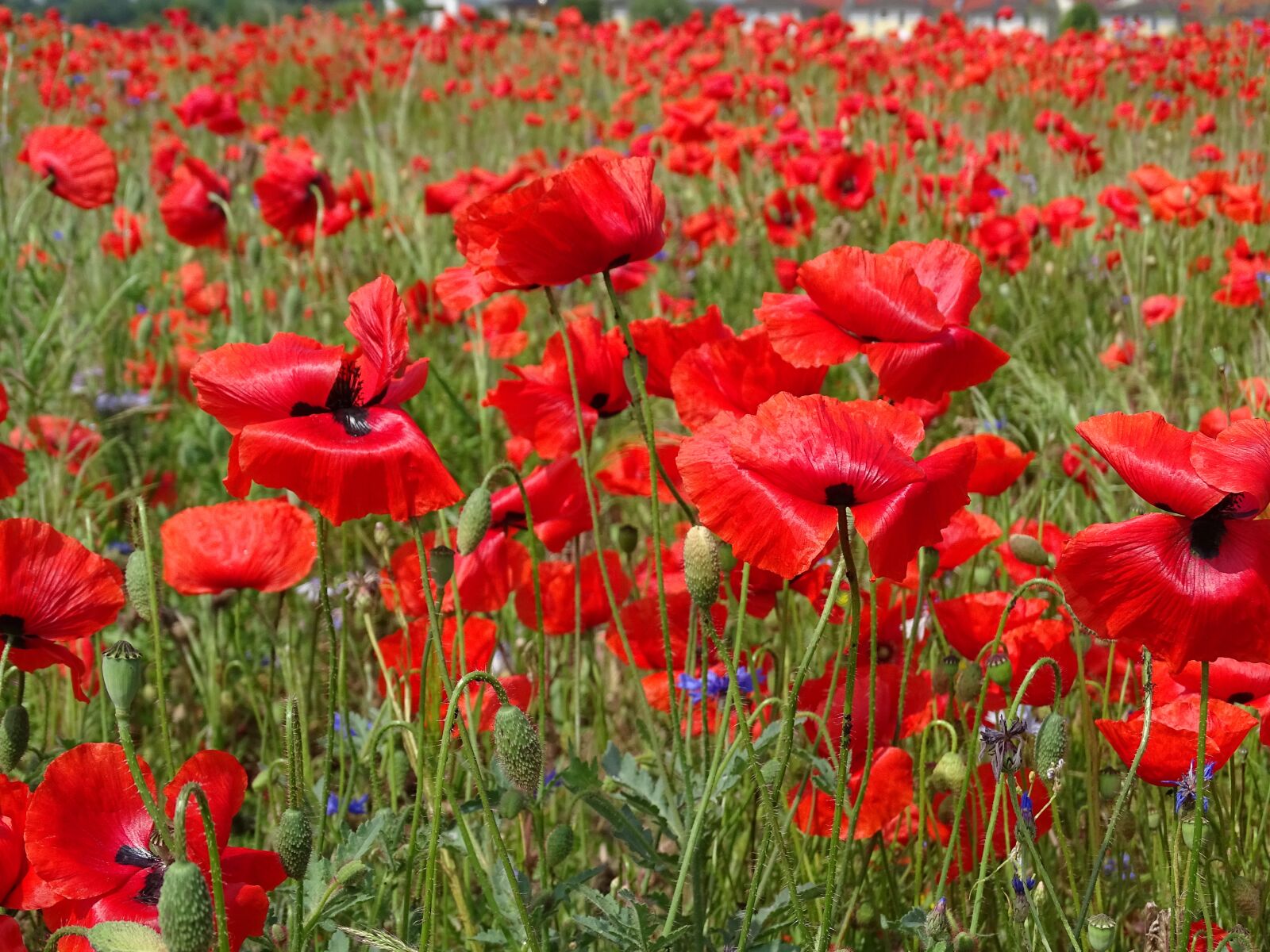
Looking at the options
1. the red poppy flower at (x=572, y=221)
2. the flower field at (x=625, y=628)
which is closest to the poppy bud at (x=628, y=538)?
the flower field at (x=625, y=628)

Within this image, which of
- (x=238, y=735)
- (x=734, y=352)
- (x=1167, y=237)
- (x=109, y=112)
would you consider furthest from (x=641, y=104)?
(x=734, y=352)

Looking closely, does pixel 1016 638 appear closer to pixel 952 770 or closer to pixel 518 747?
pixel 952 770

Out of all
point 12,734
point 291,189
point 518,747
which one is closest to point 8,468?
point 12,734

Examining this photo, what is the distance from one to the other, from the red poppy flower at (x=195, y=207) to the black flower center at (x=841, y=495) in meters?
2.60

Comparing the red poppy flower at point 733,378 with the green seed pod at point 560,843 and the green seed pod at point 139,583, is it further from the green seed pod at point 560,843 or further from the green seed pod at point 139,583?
the green seed pod at point 139,583

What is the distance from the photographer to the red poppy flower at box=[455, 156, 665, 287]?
4.04 feet

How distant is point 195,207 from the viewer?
10.9 ft

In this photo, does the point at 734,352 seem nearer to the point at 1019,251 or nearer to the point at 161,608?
the point at 161,608

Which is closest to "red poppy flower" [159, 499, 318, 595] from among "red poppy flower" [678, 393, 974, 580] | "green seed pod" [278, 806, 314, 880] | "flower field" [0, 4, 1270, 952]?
"flower field" [0, 4, 1270, 952]

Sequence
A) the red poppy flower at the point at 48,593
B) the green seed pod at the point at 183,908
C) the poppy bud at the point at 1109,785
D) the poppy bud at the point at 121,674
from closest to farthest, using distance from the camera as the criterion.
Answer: the green seed pod at the point at 183,908 → the poppy bud at the point at 121,674 → the red poppy flower at the point at 48,593 → the poppy bud at the point at 1109,785

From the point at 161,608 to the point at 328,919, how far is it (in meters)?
0.70

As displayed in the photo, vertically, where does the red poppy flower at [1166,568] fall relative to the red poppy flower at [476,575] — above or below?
above

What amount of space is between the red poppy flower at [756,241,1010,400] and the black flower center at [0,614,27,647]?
76cm

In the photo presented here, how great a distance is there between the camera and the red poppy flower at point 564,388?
1587 mm
